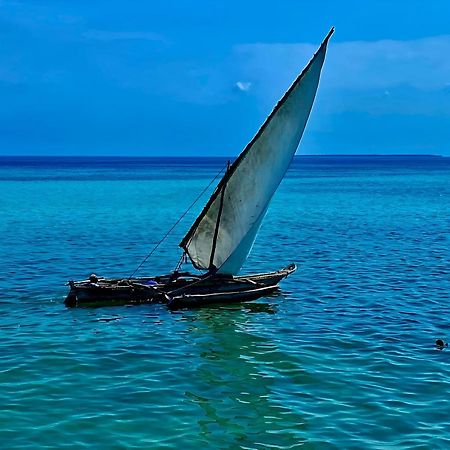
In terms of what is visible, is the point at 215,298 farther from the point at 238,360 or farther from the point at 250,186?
the point at 238,360

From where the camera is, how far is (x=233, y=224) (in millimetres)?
28703

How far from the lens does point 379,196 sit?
331 feet

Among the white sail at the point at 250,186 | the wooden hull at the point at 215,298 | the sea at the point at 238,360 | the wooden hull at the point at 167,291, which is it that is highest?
the white sail at the point at 250,186

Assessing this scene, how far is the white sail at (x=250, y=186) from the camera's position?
2705cm

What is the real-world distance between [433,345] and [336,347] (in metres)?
3.39

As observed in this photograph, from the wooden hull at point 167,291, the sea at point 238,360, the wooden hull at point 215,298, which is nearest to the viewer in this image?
the sea at point 238,360

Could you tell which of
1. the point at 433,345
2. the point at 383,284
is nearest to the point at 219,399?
the point at 433,345

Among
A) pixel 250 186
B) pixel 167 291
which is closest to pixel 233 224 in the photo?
pixel 250 186

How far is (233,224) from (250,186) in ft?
6.10

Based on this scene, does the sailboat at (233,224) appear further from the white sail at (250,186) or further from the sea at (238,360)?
the sea at (238,360)

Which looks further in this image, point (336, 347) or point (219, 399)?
point (336, 347)

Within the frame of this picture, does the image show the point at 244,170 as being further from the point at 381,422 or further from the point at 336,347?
the point at 381,422

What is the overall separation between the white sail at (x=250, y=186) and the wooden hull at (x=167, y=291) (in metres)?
1.01

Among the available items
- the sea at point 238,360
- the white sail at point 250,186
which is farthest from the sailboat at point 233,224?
the sea at point 238,360
